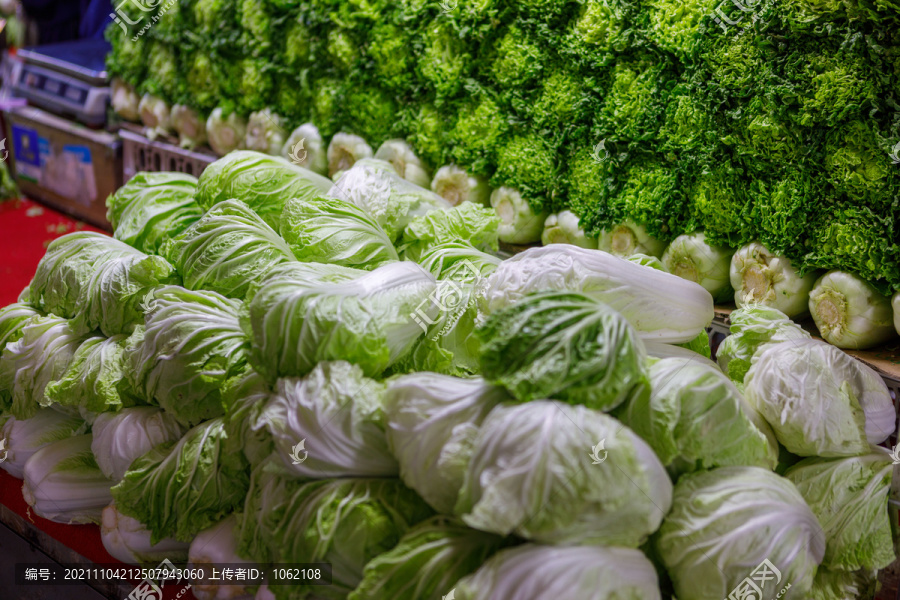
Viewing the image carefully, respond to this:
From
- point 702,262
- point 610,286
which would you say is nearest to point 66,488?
point 610,286

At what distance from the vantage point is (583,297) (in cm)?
219

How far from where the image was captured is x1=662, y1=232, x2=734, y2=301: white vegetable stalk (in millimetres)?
3631

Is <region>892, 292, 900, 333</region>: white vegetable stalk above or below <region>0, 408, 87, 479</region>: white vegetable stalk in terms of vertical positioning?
above

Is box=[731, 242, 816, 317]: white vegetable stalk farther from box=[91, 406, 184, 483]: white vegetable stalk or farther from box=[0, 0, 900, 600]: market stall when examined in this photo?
box=[91, 406, 184, 483]: white vegetable stalk

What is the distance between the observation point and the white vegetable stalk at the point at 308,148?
17.3ft

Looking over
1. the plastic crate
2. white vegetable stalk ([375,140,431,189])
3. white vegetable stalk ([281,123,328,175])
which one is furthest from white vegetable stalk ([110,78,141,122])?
white vegetable stalk ([375,140,431,189])

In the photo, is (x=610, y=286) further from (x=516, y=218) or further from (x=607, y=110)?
(x=516, y=218)

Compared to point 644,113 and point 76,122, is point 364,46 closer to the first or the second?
point 644,113

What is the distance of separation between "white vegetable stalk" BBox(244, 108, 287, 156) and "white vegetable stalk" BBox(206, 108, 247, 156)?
21cm

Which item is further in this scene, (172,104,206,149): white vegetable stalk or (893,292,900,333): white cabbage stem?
(172,104,206,149): white vegetable stalk

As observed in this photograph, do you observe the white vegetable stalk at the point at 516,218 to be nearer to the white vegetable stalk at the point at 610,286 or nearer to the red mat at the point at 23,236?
the white vegetable stalk at the point at 610,286

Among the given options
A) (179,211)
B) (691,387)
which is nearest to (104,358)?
(179,211)

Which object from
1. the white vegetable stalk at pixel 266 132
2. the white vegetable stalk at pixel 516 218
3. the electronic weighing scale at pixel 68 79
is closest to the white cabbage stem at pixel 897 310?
the white vegetable stalk at pixel 516 218

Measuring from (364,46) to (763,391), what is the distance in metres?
3.51
